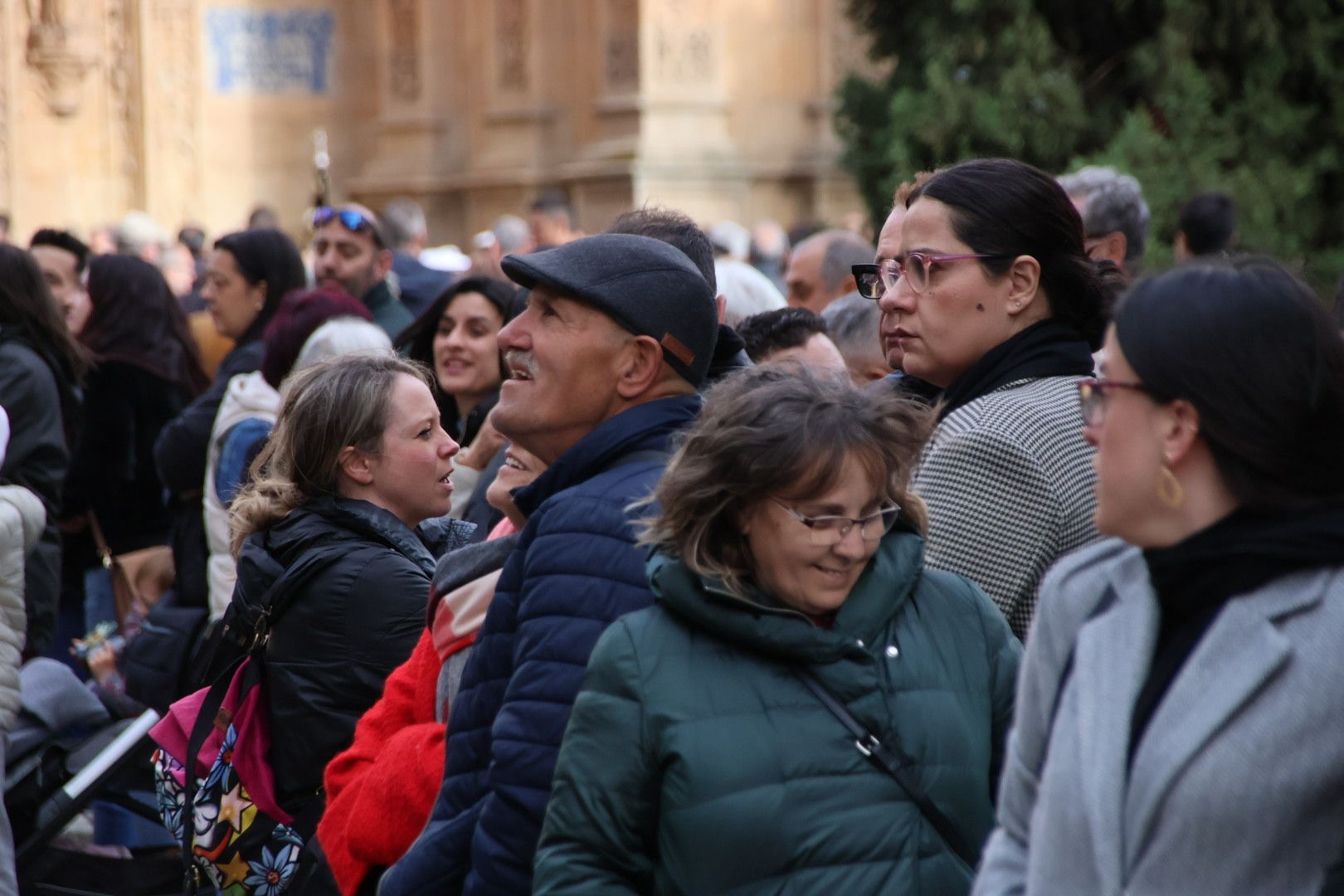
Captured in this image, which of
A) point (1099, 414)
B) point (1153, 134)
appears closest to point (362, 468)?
point (1099, 414)

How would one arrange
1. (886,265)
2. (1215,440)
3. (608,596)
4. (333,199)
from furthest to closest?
(333,199) < (886,265) < (608,596) < (1215,440)

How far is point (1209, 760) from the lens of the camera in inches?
79.6

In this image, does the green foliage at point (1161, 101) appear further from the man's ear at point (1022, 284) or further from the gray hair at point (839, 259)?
the man's ear at point (1022, 284)

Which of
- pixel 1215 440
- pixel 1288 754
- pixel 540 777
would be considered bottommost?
pixel 540 777

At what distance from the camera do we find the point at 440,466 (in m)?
4.20

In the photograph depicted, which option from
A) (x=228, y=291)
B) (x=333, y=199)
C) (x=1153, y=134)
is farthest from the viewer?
(x=333, y=199)

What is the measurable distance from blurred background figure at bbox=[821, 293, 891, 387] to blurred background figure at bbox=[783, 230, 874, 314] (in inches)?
42.9

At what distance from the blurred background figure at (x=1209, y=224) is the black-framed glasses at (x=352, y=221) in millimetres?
3297

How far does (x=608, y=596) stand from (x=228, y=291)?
189 inches

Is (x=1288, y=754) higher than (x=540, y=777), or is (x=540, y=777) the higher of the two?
(x=1288, y=754)

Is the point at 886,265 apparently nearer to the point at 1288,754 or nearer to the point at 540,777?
the point at 540,777

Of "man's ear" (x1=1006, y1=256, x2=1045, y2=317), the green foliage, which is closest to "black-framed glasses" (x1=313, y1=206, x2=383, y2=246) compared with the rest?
the green foliage

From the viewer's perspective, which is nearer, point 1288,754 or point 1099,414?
point 1288,754

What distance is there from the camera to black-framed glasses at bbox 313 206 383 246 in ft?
25.1
